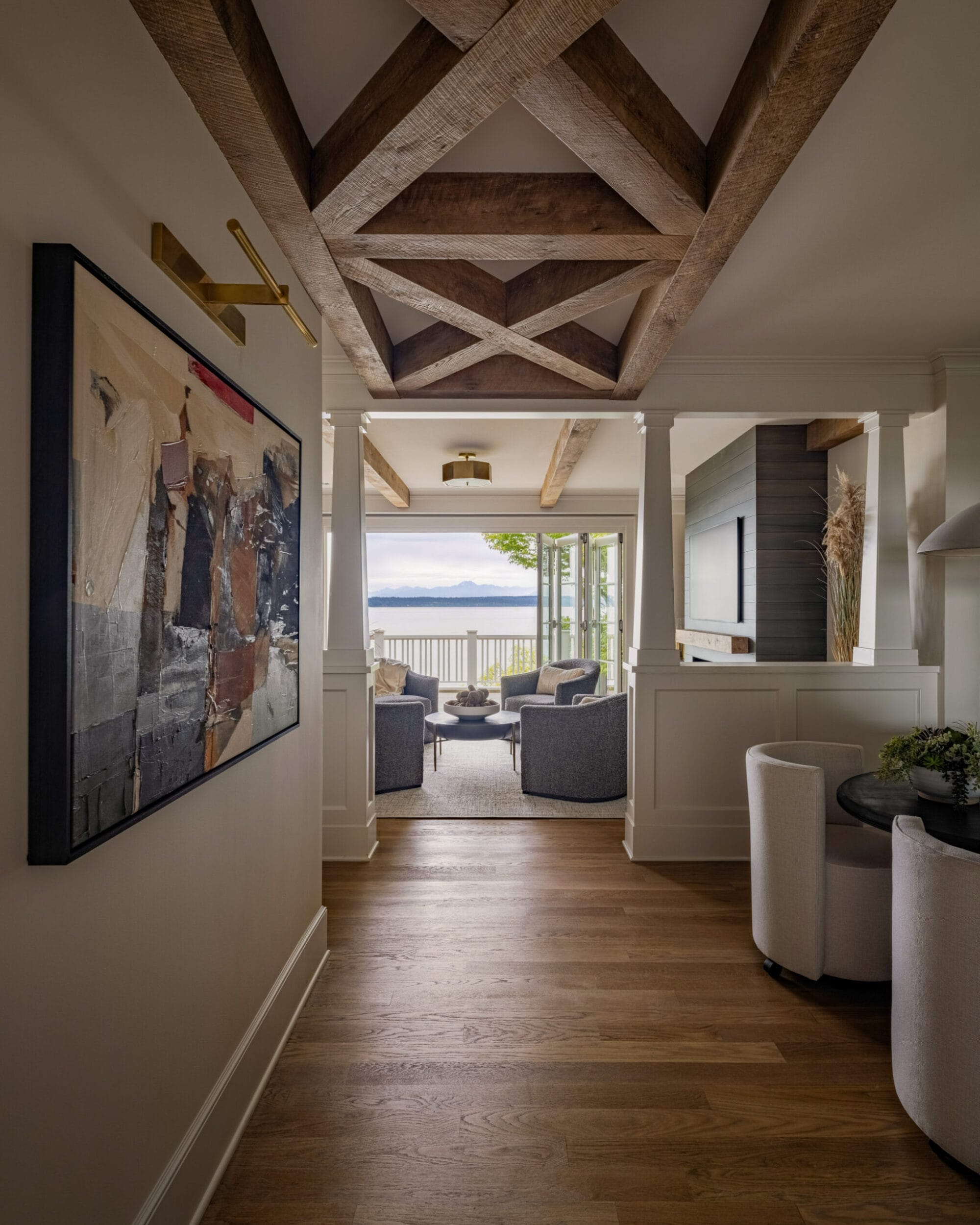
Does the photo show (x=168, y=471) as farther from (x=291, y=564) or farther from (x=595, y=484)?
(x=595, y=484)

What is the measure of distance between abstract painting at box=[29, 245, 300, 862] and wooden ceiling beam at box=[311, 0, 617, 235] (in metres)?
0.62

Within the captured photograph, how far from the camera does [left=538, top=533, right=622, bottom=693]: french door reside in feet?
24.6

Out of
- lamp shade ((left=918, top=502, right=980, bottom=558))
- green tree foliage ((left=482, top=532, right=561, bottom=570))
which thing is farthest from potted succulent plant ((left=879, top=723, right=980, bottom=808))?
green tree foliage ((left=482, top=532, right=561, bottom=570))

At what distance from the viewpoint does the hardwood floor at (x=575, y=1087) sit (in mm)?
1560

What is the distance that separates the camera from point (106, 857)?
114 centimetres

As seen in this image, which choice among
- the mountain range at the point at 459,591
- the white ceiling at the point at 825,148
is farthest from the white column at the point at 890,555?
the mountain range at the point at 459,591

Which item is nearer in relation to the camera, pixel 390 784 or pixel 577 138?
pixel 577 138

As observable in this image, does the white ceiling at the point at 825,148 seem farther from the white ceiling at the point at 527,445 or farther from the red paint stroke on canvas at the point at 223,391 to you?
the white ceiling at the point at 527,445

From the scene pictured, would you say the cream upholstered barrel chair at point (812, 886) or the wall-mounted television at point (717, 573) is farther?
the wall-mounted television at point (717, 573)

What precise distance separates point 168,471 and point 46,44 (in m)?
0.63

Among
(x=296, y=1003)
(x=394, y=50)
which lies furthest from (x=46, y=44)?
(x=296, y=1003)

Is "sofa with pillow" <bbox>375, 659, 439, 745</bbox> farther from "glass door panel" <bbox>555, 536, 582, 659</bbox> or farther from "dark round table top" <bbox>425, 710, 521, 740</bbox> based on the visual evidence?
"glass door panel" <bbox>555, 536, 582, 659</bbox>

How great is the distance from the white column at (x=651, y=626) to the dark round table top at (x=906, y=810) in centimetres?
117

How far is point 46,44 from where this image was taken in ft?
3.25
